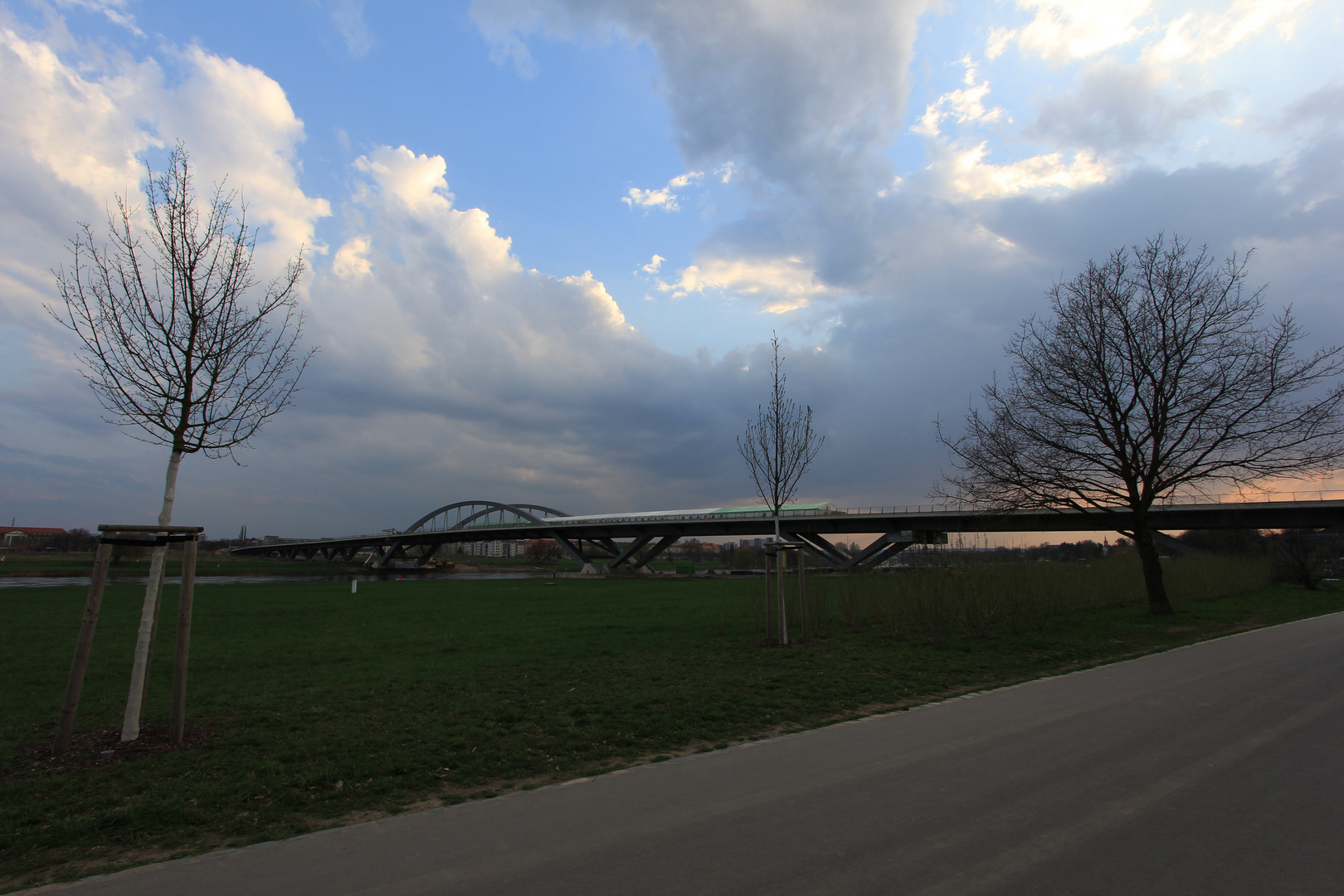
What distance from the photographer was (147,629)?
6.80 metres

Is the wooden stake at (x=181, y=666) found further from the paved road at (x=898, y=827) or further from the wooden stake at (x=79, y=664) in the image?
the paved road at (x=898, y=827)

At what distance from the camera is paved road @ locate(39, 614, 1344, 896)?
359 centimetres

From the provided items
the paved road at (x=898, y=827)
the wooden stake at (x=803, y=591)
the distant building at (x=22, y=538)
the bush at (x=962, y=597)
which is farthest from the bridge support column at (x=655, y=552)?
the distant building at (x=22, y=538)

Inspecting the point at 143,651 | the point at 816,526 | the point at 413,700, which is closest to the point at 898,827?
the point at 413,700

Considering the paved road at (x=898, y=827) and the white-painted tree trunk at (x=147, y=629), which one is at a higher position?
the white-painted tree trunk at (x=147, y=629)

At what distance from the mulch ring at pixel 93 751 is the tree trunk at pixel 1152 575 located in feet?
76.9

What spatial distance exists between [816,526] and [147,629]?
69.7m

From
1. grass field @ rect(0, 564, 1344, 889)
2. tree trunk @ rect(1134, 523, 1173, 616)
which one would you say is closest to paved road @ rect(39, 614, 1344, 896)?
grass field @ rect(0, 564, 1344, 889)

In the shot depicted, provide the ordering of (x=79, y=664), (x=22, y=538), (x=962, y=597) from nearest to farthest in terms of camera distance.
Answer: (x=79, y=664), (x=962, y=597), (x=22, y=538)

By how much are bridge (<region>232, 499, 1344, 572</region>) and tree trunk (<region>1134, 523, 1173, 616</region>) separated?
1.01 m

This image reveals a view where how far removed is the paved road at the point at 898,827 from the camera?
359 centimetres

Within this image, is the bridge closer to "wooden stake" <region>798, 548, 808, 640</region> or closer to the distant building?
"wooden stake" <region>798, 548, 808, 640</region>

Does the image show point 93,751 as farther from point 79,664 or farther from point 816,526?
point 816,526

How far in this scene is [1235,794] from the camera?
4785 millimetres
